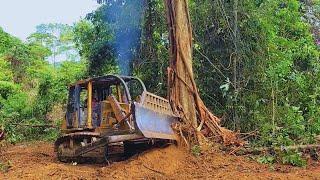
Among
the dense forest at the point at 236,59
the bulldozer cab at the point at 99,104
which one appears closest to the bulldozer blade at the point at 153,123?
the bulldozer cab at the point at 99,104

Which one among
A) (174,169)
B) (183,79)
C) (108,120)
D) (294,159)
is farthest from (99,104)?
(294,159)

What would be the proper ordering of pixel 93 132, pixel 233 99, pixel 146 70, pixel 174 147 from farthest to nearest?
pixel 146 70, pixel 233 99, pixel 93 132, pixel 174 147

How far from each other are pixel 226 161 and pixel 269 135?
1.70 m

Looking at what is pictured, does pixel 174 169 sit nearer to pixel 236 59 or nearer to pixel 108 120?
pixel 108 120

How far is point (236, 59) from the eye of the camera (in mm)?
11430

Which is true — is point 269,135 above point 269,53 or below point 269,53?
below

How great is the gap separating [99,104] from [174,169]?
8.41ft

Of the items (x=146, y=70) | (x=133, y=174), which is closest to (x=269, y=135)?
(x=133, y=174)

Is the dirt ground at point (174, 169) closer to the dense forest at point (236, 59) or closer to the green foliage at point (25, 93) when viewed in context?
the dense forest at point (236, 59)

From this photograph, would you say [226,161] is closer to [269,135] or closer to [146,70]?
[269,135]

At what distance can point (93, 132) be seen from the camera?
8.91 m

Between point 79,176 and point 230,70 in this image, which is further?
point 230,70

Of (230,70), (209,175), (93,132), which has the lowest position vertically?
(209,175)

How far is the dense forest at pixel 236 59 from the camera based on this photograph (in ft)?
33.2
